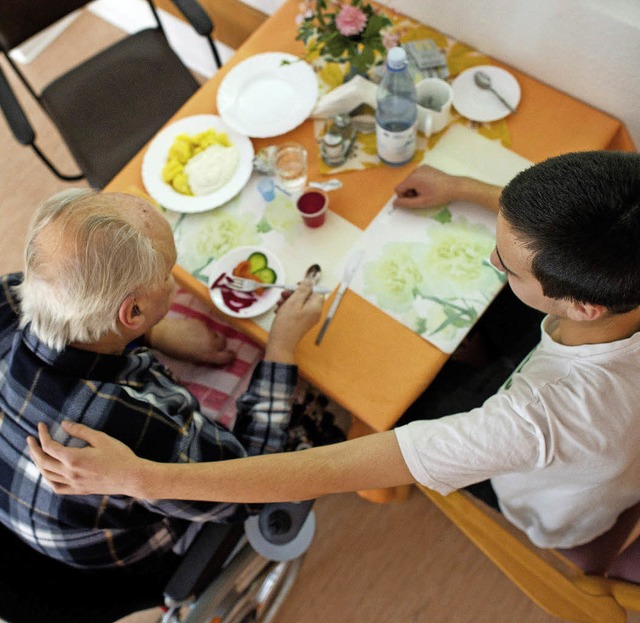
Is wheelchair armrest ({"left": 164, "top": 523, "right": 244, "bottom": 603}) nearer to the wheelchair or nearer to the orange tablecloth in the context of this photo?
the wheelchair

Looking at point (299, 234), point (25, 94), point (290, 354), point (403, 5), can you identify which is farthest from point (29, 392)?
point (25, 94)

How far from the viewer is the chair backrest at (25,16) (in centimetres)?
183

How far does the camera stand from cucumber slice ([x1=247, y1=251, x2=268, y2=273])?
4.40 feet

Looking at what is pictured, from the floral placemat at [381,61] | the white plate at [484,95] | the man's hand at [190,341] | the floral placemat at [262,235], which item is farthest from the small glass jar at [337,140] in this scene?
the man's hand at [190,341]

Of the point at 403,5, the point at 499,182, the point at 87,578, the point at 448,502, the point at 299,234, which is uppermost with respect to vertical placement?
the point at 403,5

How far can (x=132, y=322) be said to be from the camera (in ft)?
3.57

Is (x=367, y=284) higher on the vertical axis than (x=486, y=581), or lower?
higher

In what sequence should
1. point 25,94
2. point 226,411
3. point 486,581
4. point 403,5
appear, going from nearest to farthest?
point 226,411 → point 403,5 → point 486,581 → point 25,94

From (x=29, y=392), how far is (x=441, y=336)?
30.9 inches

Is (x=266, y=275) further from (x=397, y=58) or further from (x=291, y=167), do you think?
(x=397, y=58)

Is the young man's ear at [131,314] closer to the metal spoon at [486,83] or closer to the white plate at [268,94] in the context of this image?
the white plate at [268,94]

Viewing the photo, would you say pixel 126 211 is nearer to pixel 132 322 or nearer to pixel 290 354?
pixel 132 322

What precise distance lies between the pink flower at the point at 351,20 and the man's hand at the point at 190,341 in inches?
29.6

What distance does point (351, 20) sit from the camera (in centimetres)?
129
